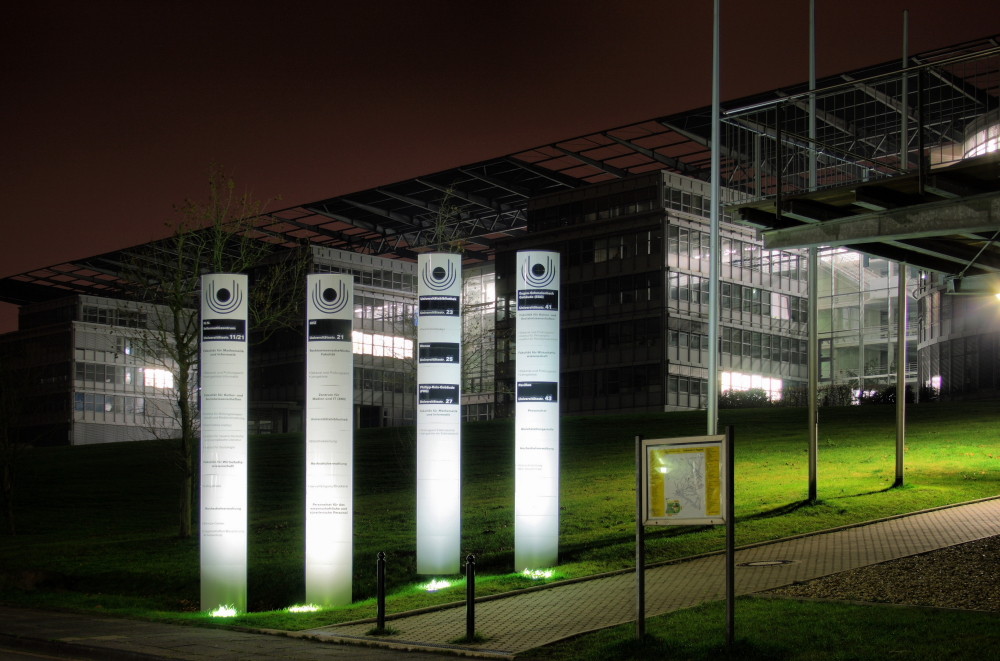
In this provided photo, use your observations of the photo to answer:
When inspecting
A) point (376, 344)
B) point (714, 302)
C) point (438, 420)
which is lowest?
point (438, 420)

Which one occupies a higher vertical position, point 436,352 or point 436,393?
point 436,352

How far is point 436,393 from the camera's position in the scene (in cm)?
1942

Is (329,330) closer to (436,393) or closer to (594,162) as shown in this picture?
(436,393)

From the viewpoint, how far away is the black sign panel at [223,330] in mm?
18891

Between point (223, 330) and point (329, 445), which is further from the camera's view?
point (223, 330)

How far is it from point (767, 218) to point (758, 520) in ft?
34.7

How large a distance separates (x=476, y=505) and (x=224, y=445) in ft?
40.2

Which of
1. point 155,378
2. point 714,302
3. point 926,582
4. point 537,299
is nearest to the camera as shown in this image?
point 926,582

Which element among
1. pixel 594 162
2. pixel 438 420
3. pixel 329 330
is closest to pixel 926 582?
pixel 438 420

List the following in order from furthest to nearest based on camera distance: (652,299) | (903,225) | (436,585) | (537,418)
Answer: (652,299)
(537,418)
(436,585)
(903,225)

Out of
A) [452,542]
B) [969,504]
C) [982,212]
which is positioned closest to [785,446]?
[969,504]

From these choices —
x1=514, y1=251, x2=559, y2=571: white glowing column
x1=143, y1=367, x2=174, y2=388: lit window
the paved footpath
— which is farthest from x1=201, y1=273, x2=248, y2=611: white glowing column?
x1=143, y1=367, x2=174, y2=388: lit window

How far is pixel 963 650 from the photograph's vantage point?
1093cm

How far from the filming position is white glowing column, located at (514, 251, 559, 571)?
18938 mm
